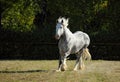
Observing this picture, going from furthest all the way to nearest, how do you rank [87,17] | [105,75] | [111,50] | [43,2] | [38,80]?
[43,2]
[87,17]
[111,50]
[105,75]
[38,80]

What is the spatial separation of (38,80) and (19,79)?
83cm

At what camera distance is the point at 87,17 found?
32812 millimetres

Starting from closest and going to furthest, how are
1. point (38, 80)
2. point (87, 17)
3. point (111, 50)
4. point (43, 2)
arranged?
point (38, 80) → point (111, 50) → point (87, 17) → point (43, 2)

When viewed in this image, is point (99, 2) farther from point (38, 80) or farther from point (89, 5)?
point (38, 80)

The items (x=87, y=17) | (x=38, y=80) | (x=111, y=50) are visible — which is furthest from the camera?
(x=87, y=17)

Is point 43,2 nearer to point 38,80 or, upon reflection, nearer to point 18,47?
point 18,47

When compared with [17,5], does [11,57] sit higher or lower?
lower

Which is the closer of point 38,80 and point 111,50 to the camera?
point 38,80

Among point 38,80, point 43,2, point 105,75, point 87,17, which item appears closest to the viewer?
point 38,80

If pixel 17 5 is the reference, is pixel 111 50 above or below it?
below

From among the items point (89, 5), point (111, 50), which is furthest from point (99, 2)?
point (111, 50)

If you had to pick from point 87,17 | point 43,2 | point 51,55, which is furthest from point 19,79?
point 43,2

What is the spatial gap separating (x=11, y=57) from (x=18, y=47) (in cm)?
100

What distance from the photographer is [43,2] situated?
3825cm
